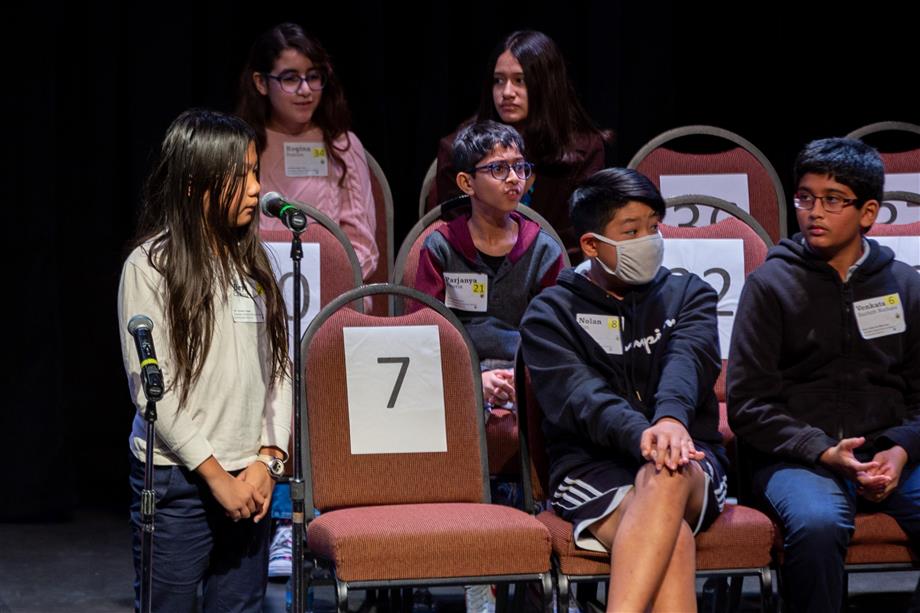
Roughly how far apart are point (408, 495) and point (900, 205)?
7.40 ft

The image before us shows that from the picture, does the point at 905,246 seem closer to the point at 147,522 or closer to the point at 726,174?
the point at 726,174

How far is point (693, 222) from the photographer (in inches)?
175

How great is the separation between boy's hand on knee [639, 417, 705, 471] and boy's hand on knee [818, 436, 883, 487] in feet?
1.29

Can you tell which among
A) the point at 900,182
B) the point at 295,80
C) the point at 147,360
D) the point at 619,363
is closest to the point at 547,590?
the point at 619,363

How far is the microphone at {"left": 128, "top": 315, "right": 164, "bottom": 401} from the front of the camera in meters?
2.22

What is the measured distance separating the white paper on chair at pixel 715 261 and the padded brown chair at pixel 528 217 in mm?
326

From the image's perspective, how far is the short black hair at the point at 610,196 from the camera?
133 inches

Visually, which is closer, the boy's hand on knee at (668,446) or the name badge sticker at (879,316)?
the boy's hand on knee at (668,446)

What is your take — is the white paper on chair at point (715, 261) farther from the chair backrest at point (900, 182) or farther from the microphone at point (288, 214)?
the microphone at point (288, 214)

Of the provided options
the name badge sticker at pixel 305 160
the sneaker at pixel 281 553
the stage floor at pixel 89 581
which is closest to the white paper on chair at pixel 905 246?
the stage floor at pixel 89 581

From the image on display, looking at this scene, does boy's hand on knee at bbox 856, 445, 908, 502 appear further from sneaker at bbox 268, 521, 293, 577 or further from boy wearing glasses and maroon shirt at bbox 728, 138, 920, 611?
sneaker at bbox 268, 521, 293, 577

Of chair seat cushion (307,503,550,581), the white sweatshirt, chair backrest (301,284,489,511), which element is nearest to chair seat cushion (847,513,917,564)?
chair seat cushion (307,503,550,581)

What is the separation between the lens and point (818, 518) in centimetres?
312

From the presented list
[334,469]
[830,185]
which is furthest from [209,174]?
[830,185]
